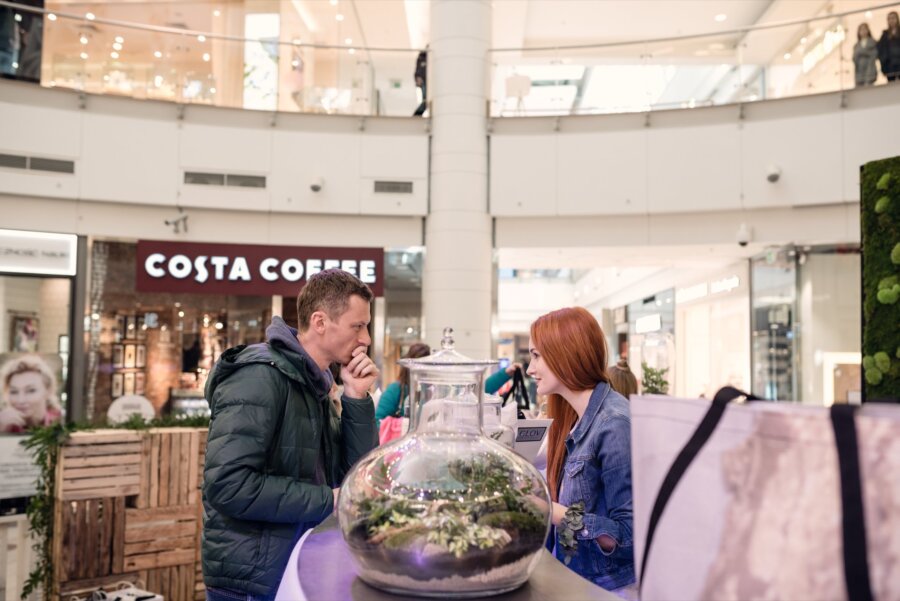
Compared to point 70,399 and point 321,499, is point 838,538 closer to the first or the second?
point 321,499

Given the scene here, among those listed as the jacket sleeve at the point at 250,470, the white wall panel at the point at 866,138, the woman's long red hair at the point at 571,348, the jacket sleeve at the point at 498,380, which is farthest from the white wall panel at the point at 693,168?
the jacket sleeve at the point at 250,470

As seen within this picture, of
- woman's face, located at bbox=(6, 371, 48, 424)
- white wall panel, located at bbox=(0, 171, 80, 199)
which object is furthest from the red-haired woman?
white wall panel, located at bbox=(0, 171, 80, 199)

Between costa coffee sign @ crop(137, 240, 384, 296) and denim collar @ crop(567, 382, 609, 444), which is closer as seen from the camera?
denim collar @ crop(567, 382, 609, 444)

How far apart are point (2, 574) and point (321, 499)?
503 cm

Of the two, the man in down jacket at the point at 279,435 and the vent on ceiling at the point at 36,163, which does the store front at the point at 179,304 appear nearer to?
the vent on ceiling at the point at 36,163

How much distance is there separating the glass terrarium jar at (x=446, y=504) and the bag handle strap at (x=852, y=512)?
0.49 m

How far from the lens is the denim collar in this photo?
203 centimetres

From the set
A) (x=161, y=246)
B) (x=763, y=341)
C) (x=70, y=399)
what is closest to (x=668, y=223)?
(x=763, y=341)

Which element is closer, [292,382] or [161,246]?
[292,382]

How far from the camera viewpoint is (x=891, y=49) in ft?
29.4

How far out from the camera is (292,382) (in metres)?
2.01

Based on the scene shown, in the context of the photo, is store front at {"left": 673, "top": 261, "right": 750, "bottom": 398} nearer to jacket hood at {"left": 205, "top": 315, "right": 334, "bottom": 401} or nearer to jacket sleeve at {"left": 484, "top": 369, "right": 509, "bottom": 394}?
jacket sleeve at {"left": 484, "top": 369, "right": 509, "bottom": 394}

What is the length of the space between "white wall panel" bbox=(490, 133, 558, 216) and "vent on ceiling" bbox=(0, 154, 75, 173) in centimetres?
550

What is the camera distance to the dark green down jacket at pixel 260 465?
70.9 inches
